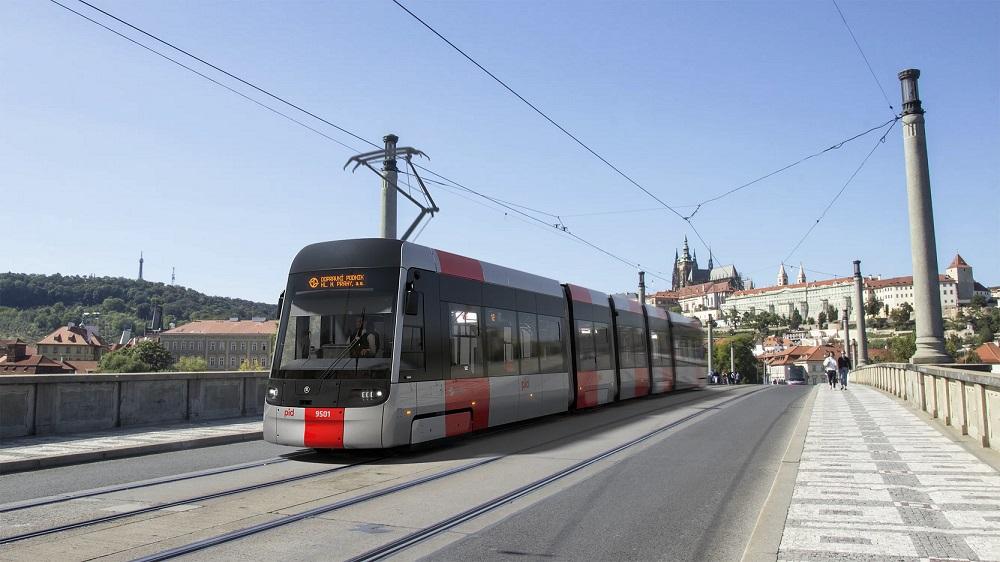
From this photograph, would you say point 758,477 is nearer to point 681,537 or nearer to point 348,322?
point 681,537

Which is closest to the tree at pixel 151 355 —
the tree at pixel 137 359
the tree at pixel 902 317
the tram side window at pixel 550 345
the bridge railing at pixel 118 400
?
the tree at pixel 137 359

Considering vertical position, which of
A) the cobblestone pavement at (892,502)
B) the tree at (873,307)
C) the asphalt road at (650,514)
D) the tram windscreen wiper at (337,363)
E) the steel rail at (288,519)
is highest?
the tree at (873,307)

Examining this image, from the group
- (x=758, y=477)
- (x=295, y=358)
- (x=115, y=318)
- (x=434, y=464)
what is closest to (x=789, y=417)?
(x=758, y=477)

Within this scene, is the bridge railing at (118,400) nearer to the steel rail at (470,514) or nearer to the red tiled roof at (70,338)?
the steel rail at (470,514)

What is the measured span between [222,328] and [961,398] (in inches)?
5839

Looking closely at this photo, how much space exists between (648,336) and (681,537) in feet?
59.2

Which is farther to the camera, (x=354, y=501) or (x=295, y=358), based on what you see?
(x=295, y=358)

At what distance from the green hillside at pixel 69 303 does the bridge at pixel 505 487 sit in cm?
15272

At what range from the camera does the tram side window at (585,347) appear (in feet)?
58.2

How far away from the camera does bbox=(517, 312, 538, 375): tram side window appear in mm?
14555

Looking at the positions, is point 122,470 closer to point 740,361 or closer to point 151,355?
point 151,355

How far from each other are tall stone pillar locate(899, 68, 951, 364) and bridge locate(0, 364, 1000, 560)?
1.03 meters

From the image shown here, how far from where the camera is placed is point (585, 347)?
1814cm

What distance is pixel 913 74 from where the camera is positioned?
16578 mm
